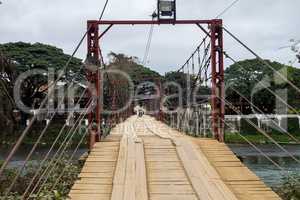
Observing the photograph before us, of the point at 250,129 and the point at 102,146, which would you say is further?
the point at 250,129

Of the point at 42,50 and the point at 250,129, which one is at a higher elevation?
the point at 42,50

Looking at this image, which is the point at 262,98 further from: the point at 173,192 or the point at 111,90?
the point at 173,192

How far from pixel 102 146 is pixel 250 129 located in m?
38.1

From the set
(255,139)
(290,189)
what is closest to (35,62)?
(255,139)

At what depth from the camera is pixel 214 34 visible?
8477 mm

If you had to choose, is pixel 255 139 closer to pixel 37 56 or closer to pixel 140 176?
pixel 37 56

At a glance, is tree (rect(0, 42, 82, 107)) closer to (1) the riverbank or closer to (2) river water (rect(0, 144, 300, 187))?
(2) river water (rect(0, 144, 300, 187))

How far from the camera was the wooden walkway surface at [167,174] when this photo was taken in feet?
16.8

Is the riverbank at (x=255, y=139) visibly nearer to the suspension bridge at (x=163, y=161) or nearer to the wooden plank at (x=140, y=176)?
the suspension bridge at (x=163, y=161)

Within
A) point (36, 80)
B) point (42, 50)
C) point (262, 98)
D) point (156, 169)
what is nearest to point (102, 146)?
point (156, 169)

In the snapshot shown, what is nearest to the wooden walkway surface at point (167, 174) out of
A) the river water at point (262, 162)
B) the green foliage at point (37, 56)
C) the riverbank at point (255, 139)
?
the river water at point (262, 162)

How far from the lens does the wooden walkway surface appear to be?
16.8 ft

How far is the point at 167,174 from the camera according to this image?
596 centimetres

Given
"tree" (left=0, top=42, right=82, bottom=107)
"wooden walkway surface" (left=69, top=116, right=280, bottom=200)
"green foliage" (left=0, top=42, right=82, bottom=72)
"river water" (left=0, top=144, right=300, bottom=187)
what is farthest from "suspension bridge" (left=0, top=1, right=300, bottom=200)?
"green foliage" (left=0, top=42, right=82, bottom=72)
